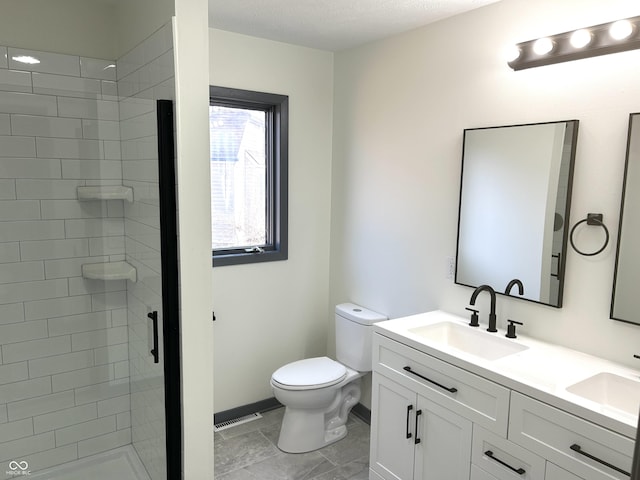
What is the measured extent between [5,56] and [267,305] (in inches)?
80.4

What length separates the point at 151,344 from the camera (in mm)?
2150

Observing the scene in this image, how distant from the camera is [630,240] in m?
1.82

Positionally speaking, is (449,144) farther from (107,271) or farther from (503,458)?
(107,271)

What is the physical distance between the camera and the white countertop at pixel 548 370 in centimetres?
152

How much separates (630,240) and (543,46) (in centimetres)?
88

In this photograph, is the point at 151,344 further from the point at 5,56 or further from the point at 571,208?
the point at 571,208

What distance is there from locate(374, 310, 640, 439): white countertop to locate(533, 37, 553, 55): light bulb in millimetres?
1279

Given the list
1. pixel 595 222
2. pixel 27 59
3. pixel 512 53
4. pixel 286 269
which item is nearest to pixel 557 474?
A: pixel 595 222

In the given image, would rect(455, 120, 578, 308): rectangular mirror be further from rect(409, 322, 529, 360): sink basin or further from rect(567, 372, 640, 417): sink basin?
rect(567, 372, 640, 417): sink basin

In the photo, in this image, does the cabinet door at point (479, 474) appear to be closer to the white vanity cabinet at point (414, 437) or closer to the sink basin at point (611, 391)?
the white vanity cabinet at point (414, 437)

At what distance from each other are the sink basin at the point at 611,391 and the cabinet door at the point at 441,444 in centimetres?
47

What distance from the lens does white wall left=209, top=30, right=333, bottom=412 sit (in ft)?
10.1

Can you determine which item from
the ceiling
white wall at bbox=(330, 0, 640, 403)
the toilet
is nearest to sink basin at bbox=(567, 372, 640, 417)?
white wall at bbox=(330, 0, 640, 403)

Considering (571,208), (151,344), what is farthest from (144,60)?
(571,208)
